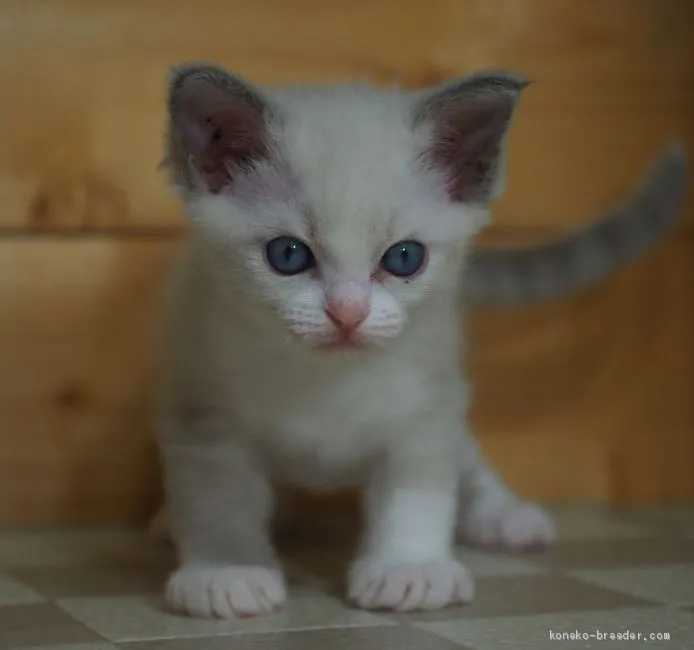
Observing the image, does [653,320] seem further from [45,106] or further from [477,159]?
[45,106]

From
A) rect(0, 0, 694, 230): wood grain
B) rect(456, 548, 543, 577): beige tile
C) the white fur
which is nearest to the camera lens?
the white fur

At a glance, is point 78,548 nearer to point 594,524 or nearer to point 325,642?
point 325,642

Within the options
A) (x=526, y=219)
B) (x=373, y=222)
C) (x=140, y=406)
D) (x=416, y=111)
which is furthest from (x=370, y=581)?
(x=526, y=219)

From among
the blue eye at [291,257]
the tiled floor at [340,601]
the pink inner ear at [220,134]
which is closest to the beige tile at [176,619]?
the tiled floor at [340,601]

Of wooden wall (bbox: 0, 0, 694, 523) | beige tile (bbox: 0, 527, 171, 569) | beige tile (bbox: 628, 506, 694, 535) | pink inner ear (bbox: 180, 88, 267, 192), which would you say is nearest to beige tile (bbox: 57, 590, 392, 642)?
beige tile (bbox: 0, 527, 171, 569)

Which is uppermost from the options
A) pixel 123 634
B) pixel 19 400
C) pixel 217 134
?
pixel 217 134

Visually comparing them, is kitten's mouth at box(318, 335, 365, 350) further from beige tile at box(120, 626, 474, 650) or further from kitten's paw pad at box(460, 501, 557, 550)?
kitten's paw pad at box(460, 501, 557, 550)
